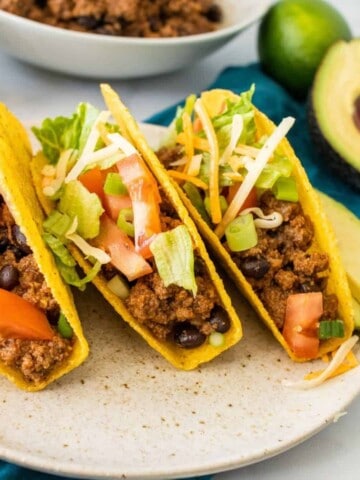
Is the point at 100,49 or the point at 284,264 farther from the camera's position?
the point at 100,49

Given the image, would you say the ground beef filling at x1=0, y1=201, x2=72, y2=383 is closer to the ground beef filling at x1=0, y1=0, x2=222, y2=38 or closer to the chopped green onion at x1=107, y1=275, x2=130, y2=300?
the chopped green onion at x1=107, y1=275, x2=130, y2=300

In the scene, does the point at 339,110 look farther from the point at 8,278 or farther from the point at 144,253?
the point at 8,278

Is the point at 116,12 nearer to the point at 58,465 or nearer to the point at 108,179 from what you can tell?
the point at 108,179

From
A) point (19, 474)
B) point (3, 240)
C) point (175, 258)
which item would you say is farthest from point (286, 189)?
point (19, 474)

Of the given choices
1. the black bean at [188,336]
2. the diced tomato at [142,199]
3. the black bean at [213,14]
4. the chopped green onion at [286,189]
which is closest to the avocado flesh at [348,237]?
the chopped green onion at [286,189]

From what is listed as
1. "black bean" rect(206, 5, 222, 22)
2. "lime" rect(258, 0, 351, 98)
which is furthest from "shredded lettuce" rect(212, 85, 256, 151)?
"black bean" rect(206, 5, 222, 22)

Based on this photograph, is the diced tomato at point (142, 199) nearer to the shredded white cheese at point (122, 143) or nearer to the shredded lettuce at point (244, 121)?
Answer: the shredded white cheese at point (122, 143)

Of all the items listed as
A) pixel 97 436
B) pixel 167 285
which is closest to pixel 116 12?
pixel 167 285
